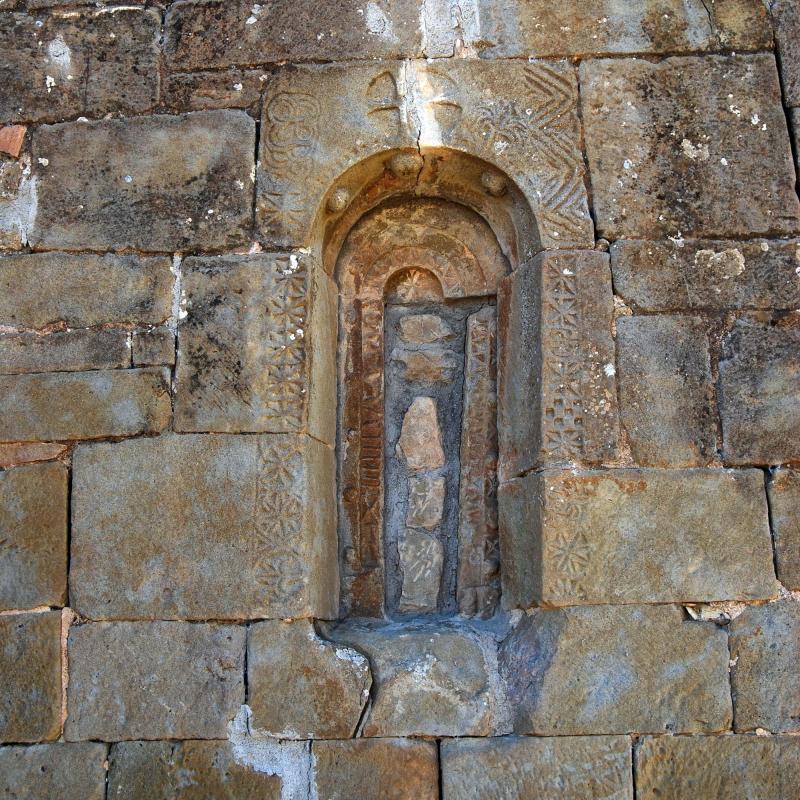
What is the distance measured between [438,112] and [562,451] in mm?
1531

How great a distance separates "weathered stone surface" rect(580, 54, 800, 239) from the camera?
389 cm

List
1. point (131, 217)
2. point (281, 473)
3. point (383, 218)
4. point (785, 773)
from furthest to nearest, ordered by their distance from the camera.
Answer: point (383, 218) < point (131, 217) < point (281, 473) < point (785, 773)

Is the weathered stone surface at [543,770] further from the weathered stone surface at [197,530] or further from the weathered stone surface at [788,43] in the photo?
the weathered stone surface at [788,43]

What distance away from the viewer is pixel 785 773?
3.52 m

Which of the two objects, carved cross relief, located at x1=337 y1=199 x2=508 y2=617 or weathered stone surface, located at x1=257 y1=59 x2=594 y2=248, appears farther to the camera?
carved cross relief, located at x1=337 y1=199 x2=508 y2=617

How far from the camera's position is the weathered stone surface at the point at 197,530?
369 centimetres

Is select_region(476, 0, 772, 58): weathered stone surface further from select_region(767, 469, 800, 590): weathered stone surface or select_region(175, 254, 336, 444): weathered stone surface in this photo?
select_region(767, 469, 800, 590): weathered stone surface

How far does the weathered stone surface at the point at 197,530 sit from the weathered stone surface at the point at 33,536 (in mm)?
61

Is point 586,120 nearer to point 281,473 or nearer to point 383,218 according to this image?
point 383,218

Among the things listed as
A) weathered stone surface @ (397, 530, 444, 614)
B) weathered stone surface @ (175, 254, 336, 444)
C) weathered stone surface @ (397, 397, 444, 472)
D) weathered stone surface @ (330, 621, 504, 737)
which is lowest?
weathered stone surface @ (330, 621, 504, 737)

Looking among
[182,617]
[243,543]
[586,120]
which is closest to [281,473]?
[243,543]

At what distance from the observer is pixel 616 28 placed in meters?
4.08

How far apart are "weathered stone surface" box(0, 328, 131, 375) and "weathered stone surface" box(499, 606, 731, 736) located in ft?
6.80

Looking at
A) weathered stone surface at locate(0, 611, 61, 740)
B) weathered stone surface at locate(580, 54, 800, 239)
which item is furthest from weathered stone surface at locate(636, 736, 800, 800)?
weathered stone surface at locate(0, 611, 61, 740)
